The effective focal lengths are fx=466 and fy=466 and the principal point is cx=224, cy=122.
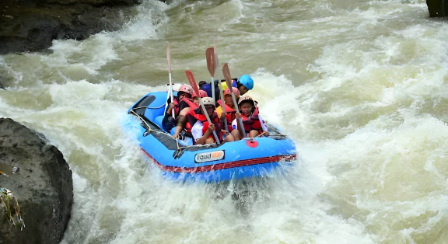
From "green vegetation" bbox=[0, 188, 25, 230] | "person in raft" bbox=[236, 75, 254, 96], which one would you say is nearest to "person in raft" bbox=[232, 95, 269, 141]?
"person in raft" bbox=[236, 75, 254, 96]

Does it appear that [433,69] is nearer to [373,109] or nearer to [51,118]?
[373,109]

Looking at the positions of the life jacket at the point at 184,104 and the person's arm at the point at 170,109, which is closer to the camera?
the life jacket at the point at 184,104

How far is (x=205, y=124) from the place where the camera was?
5062mm

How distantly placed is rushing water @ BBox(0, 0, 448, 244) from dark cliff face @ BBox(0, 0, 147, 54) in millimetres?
324

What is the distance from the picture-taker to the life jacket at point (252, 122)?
5102 millimetres

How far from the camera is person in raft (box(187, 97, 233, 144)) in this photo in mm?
4852

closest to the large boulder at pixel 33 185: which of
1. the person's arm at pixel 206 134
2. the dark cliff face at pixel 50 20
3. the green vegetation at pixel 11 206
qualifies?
the green vegetation at pixel 11 206

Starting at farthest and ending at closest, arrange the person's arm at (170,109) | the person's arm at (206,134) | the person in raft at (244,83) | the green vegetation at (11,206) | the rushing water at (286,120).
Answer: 1. the person in raft at (244,83)
2. the person's arm at (170,109)
3. the person's arm at (206,134)
4. the rushing water at (286,120)
5. the green vegetation at (11,206)

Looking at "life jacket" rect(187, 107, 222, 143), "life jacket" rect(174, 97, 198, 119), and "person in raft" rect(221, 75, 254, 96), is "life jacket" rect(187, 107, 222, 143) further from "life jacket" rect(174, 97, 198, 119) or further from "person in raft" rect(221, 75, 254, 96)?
"person in raft" rect(221, 75, 254, 96)

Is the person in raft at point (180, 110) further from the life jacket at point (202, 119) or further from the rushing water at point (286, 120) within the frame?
the rushing water at point (286, 120)

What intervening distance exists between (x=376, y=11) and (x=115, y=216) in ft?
29.0

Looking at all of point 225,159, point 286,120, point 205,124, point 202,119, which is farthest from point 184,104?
point 286,120

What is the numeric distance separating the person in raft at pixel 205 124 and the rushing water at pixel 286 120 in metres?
0.58

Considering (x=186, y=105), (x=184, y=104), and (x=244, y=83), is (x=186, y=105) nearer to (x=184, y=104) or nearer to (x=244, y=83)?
(x=184, y=104)
